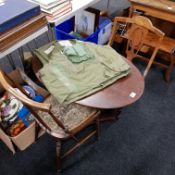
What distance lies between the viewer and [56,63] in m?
1.13

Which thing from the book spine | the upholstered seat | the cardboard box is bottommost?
the cardboard box

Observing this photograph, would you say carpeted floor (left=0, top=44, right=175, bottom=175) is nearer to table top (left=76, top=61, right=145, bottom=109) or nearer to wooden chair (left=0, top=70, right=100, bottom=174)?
wooden chair (left=0, top=70, right=100, bottom=174)

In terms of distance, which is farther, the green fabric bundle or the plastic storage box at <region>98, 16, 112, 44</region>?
the plastic storage box at <region>98, 16, 112, 44</region>

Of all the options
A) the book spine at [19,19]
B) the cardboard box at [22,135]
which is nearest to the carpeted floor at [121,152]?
the cardboard box at [22,135]

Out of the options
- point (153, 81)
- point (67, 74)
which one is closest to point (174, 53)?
point (153, 81)

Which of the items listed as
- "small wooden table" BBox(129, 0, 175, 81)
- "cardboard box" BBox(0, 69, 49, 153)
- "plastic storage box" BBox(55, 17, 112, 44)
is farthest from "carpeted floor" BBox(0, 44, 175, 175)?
"plastic storage box" BBox(55, 17, 112, 44)

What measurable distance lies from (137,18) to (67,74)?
694 millimetres

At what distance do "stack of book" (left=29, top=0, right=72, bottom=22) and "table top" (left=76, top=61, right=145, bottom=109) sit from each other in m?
0.61

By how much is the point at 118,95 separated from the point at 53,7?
28.8 inches

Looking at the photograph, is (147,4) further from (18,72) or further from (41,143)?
(41,143)

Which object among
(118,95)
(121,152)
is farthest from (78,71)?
(121,152)

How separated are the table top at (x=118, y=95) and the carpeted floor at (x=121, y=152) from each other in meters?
0.60

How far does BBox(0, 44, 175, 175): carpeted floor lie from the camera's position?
137 cm

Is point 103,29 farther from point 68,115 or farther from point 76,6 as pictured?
point 68,115
